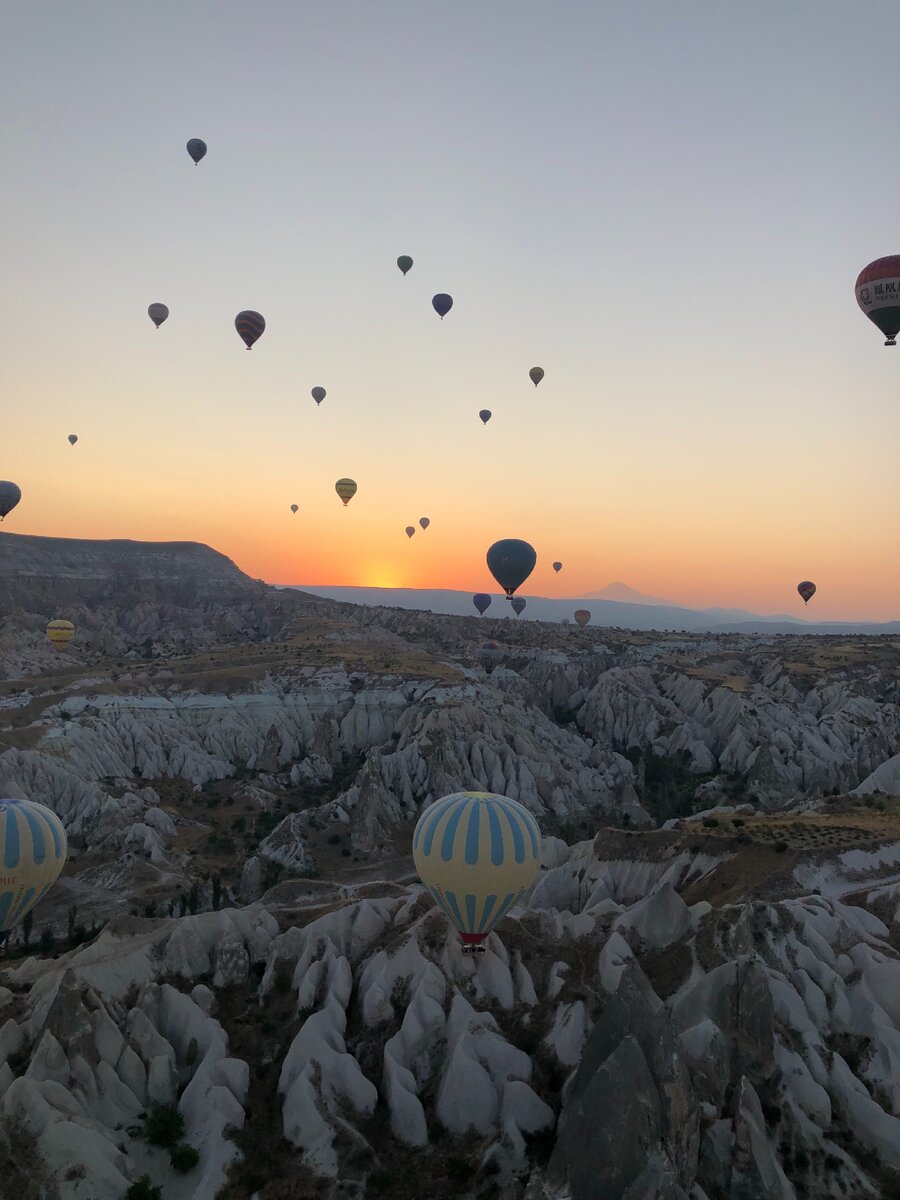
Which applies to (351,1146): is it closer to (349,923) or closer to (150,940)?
(349,923)

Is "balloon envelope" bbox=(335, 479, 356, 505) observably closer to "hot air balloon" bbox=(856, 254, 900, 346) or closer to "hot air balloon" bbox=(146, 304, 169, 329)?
"hot air balloon" bbox=(146, 304, 169, 329)

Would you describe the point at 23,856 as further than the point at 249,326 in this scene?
No

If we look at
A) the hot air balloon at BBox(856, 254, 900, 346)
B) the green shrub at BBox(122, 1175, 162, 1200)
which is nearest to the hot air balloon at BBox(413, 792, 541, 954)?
the green shrub at BBox(122, 1175, 162, 1200)

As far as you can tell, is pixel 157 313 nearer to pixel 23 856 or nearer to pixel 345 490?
pixel 345 490

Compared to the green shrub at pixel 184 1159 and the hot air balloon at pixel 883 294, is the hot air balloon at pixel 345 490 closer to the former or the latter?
the hot air balloon at pixel 883 294

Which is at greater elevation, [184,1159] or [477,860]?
[477,860]

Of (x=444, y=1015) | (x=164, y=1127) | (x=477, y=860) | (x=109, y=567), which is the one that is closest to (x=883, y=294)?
(x=477, y=860)
